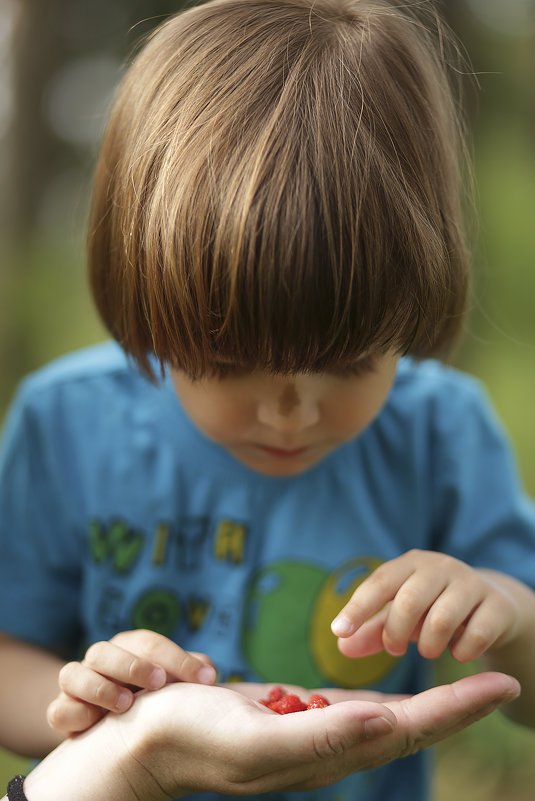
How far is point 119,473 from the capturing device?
1.13 m

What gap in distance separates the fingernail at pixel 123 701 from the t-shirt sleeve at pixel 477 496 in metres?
0.54

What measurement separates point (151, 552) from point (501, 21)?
2.42m

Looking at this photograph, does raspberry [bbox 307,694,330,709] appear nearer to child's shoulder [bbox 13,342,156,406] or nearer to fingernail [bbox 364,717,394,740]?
fingernail [bbox 364,717,394,740]

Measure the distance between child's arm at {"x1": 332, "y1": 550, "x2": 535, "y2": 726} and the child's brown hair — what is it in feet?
0.76

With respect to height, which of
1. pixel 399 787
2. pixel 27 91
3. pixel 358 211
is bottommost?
pixel 399 787

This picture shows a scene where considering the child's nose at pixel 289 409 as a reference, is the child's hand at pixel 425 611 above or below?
below

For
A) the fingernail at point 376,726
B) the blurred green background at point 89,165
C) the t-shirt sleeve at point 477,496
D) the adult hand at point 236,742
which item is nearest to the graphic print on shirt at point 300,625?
the t-shirt sleeve at point 477,496

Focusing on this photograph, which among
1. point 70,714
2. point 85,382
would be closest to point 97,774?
point 70,714

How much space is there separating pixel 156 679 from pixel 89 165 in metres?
2.11

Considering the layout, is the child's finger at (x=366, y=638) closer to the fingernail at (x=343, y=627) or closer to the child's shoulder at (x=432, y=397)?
the fingernail at (x=343, y=627)

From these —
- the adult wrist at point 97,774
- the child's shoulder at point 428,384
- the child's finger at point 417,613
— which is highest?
the child's shoulder at point 428,384

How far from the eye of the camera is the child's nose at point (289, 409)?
795mm

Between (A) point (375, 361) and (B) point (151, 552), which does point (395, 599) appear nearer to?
(A) point (375, 361)

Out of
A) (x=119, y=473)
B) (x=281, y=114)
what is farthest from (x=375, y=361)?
(x=119, y=473)
